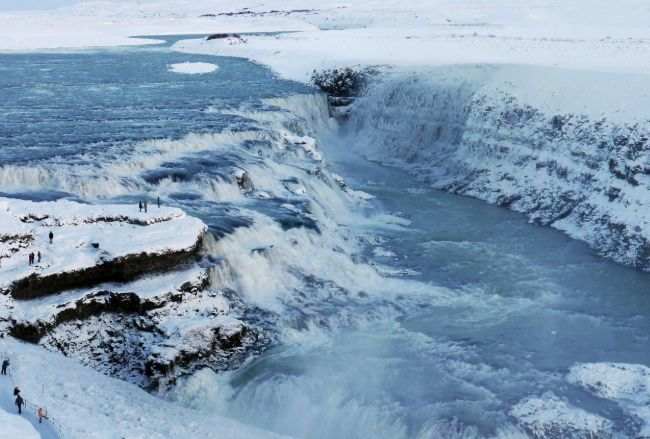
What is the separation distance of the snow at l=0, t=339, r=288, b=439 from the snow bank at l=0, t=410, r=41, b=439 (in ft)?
1.92

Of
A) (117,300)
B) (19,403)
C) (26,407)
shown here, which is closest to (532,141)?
(117,300)

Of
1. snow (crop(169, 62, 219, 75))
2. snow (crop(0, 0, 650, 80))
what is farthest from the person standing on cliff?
snow (crop(169, 62, 219, 75))

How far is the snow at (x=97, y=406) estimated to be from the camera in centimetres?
1622

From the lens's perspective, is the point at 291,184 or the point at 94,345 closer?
the point at 94,345

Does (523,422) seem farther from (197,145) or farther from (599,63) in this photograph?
(599,63)

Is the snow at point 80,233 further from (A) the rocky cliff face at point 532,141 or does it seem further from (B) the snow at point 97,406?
(A) the rocky cliff face at point 532,141

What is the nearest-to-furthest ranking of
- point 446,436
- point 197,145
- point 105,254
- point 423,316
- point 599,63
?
1. point 446,436
2. point 105,254
3. point 423,316
4. point 197,145
5. point 599,63

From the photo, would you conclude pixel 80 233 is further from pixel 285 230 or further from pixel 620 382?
pixel 620 382

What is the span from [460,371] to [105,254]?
33.8 feet

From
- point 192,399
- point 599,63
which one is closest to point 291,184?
point 192,399

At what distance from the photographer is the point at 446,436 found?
17594 millimetres

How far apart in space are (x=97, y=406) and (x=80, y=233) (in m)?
6.79

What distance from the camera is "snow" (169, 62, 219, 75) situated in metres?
67.1

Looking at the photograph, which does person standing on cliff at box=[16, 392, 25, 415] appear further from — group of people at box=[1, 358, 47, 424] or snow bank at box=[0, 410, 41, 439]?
snow bank at box=[0, 410, 41, 439]
